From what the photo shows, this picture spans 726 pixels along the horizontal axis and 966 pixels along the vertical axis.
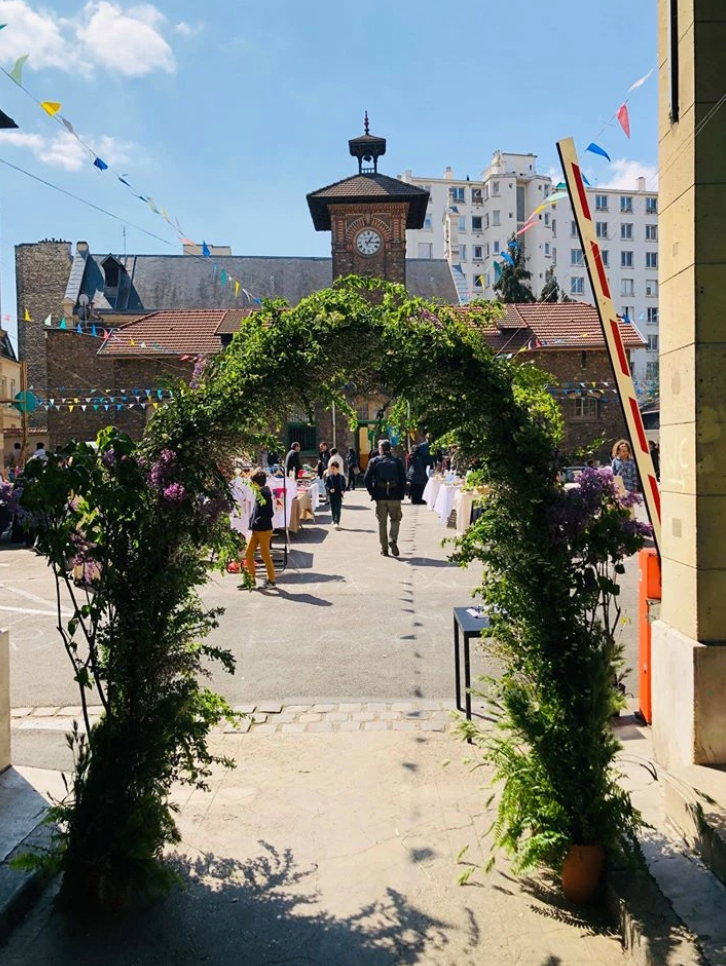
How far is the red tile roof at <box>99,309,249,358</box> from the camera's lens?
32156 mm

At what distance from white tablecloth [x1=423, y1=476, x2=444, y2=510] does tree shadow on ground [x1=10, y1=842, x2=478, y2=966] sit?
14.6m

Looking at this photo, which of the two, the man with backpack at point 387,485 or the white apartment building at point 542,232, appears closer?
the man with backpack at point 387,485

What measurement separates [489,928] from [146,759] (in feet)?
5.55

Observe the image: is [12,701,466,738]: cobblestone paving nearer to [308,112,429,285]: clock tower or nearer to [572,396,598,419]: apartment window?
[572,396,598,419]: apartment window

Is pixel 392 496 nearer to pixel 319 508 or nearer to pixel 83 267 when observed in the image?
pixel 319 508

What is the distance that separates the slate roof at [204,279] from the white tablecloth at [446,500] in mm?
28863

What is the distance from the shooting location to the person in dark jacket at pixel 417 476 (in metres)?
22.3

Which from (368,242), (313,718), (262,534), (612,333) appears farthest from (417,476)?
(368,242)

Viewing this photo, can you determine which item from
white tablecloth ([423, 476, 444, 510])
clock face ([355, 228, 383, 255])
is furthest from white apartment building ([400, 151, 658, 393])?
white tablecloth ([423, 476, 444, 510])

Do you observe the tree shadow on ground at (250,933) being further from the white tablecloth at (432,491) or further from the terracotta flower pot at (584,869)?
the white tablecloth at (432,491)

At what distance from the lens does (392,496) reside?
42.5ft

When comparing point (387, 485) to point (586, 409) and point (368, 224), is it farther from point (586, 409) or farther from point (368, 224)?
point (368, 224)

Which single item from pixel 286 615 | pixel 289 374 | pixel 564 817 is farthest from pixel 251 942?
pixel 286 615

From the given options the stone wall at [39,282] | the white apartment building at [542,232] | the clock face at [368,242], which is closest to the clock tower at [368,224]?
the clock face at [368,242]
